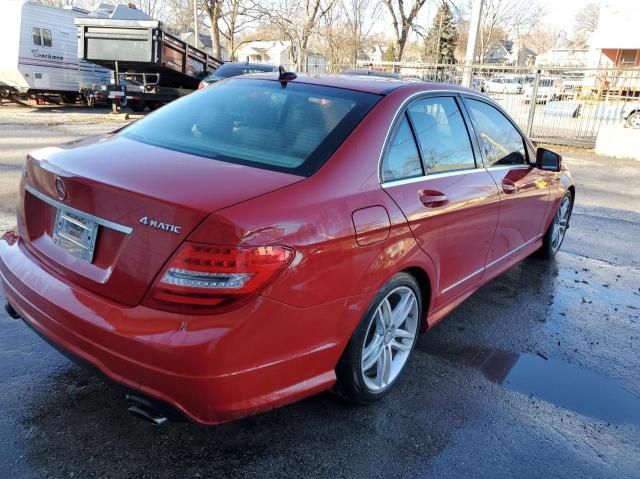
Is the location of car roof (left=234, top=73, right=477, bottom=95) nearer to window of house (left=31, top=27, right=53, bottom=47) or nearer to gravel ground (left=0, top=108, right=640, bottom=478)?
gravel ground (left=0, top=108, right=640, bottom=478)

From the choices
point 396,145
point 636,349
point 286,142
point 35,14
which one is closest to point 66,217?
point 286,142

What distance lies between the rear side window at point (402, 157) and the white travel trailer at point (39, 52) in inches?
704

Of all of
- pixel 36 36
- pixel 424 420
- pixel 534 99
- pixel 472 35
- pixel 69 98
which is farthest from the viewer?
pixel 69 98

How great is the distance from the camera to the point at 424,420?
2795 millimetres

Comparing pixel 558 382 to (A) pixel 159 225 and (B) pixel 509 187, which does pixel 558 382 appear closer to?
(B) pixel 509 187

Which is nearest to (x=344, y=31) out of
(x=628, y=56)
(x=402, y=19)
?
(x=402, y=19)

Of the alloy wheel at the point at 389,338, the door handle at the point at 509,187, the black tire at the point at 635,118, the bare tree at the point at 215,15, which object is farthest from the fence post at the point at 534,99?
the bare tree at the point at 215,15

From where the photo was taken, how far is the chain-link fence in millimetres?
14484

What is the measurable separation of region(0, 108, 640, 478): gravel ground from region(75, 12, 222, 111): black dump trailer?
46.7ft

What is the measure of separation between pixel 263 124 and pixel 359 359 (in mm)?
1316

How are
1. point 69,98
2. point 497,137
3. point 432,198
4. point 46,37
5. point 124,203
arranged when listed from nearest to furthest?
point 124,203, point 432,198, point 497,137, point 46,37, point 69,98

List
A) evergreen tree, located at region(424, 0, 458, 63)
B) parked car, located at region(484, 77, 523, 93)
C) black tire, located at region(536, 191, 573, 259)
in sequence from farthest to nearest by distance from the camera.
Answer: evergreen tree, located at region(424, 0, 458, 63), parked car, located at region(484, 77, 523, 93), black tire, located at region(536, 191, 573, 259)

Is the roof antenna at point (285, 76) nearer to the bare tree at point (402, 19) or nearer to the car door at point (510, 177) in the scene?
the car door at point (510, 177)

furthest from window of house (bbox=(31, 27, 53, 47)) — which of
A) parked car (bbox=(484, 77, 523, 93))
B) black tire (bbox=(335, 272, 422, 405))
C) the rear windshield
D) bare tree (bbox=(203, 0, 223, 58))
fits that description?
black tire (bbox=(335, 272, 422, 405))
